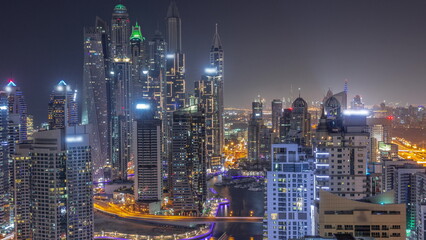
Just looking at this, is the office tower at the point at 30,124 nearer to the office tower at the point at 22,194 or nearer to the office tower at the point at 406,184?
the office tower at the point at 22,194

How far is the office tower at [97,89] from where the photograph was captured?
2762 centimetres

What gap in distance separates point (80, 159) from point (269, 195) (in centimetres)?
516

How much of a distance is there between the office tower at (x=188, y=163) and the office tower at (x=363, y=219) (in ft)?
42.9

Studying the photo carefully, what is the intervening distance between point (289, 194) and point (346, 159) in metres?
1.28

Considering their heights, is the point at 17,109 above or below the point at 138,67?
below

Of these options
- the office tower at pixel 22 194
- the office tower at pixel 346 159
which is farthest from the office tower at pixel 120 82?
the office tower at pixel 346 159

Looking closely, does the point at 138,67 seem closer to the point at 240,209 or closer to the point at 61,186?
the point at 240,209

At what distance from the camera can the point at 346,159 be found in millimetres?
9719

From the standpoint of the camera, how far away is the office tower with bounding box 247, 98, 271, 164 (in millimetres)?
29812

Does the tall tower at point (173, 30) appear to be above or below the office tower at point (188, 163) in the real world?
above

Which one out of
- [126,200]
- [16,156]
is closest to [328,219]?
[16,156]

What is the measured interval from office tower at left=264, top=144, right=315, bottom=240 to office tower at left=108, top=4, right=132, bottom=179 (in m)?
18.4

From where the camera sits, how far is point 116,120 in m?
28.4

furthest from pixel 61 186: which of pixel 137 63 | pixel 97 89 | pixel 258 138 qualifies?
pixel 137 63
